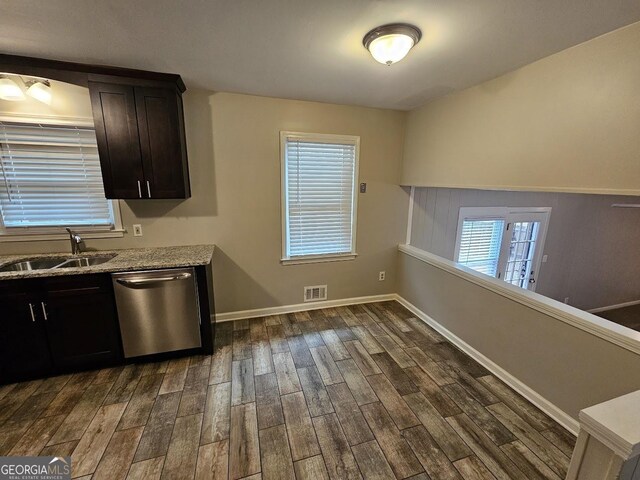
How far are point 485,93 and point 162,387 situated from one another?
146 inches

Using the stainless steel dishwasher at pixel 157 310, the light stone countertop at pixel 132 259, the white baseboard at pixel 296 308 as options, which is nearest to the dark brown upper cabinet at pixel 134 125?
the light stone countertop at pixel 132 259

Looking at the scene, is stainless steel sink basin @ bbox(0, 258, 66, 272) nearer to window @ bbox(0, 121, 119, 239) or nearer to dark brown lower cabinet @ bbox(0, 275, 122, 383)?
window @ bbox(0, 121, 119, 239)

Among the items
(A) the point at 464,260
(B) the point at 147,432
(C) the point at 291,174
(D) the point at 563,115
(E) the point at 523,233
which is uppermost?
(D) the point at 563,115

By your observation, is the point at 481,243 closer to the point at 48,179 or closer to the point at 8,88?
the point at 48,179

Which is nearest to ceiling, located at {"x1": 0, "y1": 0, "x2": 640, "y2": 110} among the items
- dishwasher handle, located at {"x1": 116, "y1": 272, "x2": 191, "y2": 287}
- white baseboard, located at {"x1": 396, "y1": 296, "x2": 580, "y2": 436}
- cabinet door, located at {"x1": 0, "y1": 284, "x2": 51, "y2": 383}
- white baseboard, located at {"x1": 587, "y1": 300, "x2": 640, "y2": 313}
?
dishwasher handle, located at {"x1": 116, "y1": 272, "x2": 191, "y2": 287}

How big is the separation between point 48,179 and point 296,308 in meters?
2.86

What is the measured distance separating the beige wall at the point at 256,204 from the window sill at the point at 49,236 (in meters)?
0.05

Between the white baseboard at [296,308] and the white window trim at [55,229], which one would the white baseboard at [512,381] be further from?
the white window trim at [55,229]

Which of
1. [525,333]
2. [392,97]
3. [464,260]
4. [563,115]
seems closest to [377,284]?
[464,260]

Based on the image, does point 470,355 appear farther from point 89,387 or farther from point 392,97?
point 89,387

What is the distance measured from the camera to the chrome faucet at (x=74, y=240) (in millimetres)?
2525

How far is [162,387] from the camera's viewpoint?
2.20 meters

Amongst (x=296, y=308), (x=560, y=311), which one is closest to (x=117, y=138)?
(x=296, y=308)

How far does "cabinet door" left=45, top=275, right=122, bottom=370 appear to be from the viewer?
217cm
